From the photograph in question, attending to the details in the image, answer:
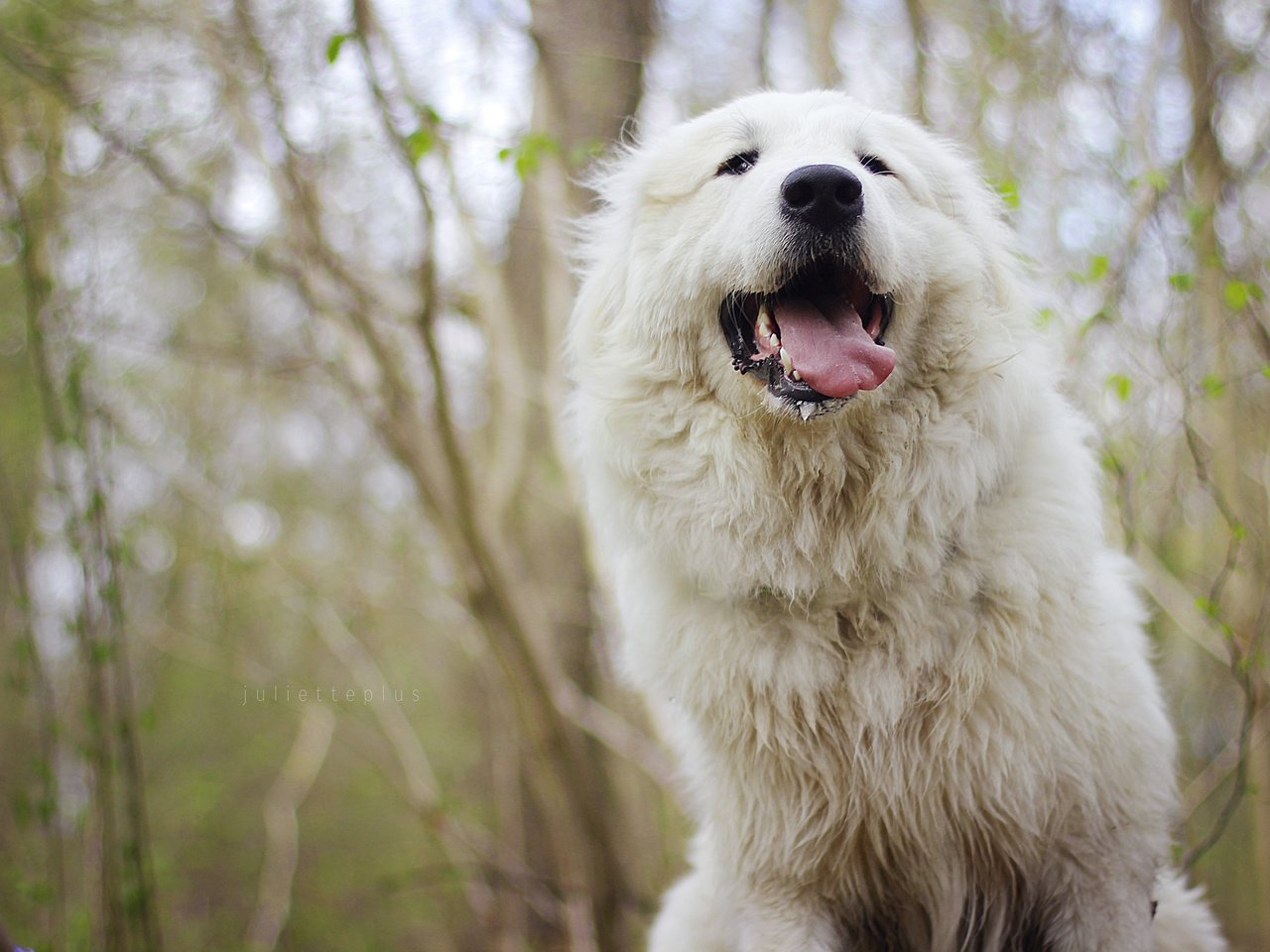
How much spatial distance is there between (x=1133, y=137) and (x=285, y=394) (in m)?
6.04

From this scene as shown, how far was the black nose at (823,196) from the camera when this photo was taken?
2.00m

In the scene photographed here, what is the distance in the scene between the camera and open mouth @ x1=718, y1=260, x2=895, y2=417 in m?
1.97

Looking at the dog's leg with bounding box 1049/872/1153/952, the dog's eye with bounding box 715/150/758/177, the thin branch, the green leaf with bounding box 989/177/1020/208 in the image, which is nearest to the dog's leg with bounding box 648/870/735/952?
the dog's leg with bounding box 1049/872/1153/952

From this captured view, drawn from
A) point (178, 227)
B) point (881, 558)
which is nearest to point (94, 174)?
point (178, 227)

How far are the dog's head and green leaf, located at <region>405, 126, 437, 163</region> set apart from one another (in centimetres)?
64

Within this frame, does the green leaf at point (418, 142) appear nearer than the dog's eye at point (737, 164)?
No

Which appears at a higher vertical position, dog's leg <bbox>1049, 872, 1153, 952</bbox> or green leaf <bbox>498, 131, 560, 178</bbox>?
green leaf <bbox>498, 131, 560, 178</bbox>

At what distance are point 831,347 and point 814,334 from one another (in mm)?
71

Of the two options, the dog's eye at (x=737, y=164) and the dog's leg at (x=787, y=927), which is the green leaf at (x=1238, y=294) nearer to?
the dog's eye at (x=737, y=164)

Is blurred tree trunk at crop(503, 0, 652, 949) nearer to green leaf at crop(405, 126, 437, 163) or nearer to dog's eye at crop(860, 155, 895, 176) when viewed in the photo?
green leaf at crop(405, 126, 437, 163)

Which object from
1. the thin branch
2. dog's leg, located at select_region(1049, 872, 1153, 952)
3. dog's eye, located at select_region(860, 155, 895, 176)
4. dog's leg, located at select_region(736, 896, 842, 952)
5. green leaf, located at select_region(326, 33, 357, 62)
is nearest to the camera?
dog's leg, located at select_region(1049, 872, 1153, 952)

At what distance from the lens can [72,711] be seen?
5.41 m

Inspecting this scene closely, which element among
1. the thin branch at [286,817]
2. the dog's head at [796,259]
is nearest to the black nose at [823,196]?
the dog's head at [796,259]

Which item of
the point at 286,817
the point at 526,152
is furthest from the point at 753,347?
the point at 286,817
